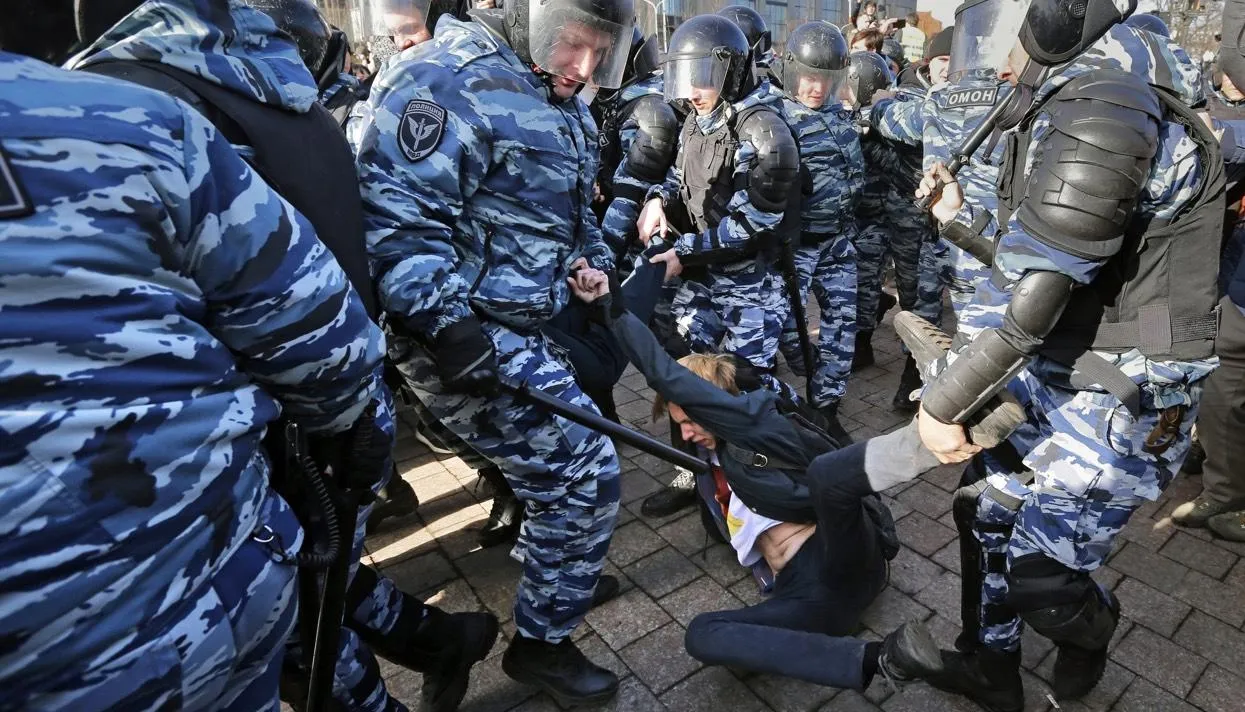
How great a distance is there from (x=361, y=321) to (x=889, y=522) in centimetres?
219

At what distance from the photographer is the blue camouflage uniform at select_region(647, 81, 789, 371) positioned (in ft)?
12.3

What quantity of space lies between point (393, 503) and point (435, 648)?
1249mm

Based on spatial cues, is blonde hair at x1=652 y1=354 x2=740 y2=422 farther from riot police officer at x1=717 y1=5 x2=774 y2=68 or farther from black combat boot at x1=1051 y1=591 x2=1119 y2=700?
riot police officer at x1=717 y1=5 x2=774 y2=68

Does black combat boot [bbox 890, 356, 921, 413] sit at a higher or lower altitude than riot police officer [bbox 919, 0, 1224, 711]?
lower

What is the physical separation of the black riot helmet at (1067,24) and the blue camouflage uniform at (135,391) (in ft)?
6.82

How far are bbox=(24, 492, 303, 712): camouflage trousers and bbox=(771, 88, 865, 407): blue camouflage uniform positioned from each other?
3579 mm

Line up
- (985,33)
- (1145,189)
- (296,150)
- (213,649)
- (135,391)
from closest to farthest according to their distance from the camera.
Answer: (135,391), (213,649), (296,150), (1145,189), (985,33)

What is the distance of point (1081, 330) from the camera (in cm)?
199

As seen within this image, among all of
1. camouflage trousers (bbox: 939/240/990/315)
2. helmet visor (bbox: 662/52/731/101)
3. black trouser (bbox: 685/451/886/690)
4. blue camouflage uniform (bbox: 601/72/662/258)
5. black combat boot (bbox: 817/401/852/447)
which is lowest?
black combat boot (bbox: 817/401/852/447)

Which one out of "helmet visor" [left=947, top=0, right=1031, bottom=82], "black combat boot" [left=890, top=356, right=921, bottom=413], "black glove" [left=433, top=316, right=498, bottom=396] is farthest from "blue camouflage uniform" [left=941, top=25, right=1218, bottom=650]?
"black combat boot" [left=890, top=356, right=921, bottom=413]

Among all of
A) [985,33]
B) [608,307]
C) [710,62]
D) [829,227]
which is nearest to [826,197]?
[829,227]

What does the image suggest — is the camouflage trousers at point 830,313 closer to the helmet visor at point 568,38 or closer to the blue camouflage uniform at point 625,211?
the blue camouflage uniform at point 625,211

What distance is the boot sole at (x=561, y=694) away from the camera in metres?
2.32

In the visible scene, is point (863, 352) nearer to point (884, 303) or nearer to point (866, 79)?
point (884, 303)
